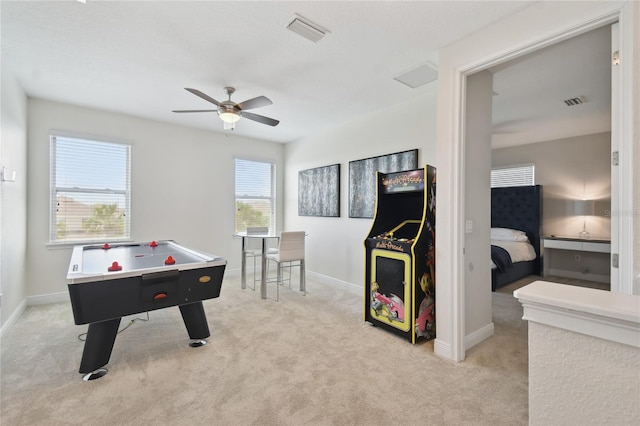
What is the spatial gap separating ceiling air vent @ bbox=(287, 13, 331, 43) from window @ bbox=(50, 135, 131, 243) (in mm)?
3476

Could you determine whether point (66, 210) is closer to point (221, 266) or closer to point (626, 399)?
point (221, 266)

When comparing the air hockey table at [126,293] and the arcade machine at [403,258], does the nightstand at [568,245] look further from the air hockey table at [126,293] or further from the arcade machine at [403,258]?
the air hockey table at [126,293]

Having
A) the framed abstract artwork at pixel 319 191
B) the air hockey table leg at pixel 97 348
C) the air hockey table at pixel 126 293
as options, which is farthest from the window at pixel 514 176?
the air hockey table leg at pixel 97 348

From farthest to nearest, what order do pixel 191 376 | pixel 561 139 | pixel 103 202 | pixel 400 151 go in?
pixel 561 139
pixel 103 202
pixel 400 151
pixel 191 376

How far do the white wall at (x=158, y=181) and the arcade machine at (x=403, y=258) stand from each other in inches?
125

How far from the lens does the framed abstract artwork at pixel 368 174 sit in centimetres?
373

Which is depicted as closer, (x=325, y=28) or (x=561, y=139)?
(x=325, y=28)

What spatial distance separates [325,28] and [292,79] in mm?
950

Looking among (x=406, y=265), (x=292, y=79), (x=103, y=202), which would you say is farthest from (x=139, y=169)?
(x=406, y=265)

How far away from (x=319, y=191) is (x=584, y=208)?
4513 mm

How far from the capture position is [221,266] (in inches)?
102

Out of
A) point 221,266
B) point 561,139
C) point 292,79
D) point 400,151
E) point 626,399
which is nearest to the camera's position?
point 626,399

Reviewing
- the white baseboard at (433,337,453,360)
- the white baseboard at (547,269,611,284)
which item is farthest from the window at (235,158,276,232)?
the white baseboard at (547,269,611,284)

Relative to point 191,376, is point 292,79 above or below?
above
